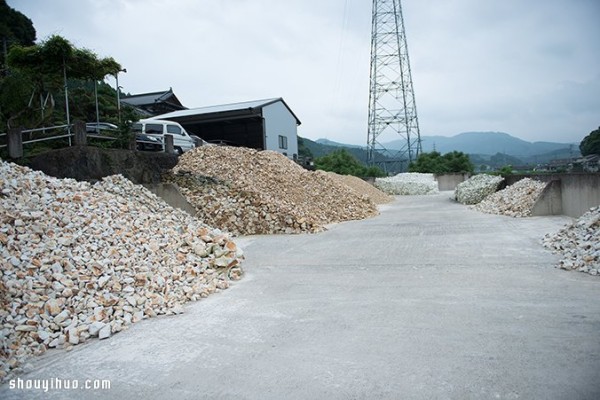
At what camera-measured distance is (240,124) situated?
2117 centimetres

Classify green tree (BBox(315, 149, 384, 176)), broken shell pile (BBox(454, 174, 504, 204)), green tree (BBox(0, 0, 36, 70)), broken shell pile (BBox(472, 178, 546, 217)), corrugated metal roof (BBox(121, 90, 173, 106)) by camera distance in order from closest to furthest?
1. broken shell pile (BBox(472, 178, 546, 217))
2. broken shell pile (BBox(454, 174, 504, 204))
3. green tree (BBox(0, 0, 36, 70))
4. green tree (BBox(315, 149, 384, 176))
5. corrugated metal roof (BBox(121, 90, 173, 106))

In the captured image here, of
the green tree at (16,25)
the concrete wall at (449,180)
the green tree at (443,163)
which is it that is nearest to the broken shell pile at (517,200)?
the concrete wall at (449,180)

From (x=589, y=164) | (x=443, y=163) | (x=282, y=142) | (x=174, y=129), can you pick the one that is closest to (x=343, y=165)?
(x=282, y=142)

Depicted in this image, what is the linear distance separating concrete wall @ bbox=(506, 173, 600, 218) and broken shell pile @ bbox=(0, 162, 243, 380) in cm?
685

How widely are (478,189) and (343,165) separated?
39.0ft

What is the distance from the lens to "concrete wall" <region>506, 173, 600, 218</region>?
7.58 metres

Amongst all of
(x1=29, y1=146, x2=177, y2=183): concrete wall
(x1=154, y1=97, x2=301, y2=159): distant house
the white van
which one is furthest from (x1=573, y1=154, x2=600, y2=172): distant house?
(x1=154, y1=97, x2=301, y2=159): distant house

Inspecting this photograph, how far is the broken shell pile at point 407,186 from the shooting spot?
21.5m

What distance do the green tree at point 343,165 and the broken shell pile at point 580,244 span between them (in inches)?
725

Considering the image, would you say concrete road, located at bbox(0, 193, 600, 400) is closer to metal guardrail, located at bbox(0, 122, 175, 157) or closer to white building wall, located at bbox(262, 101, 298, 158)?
metal guardrail, located at bbox(0, 122, 175, 157)

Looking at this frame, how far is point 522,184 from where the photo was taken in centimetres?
1060

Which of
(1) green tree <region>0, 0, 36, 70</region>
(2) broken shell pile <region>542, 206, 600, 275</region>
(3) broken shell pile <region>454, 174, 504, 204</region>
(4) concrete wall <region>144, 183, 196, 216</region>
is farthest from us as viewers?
(1) green tree <region>0, 0, 36, 70</region>

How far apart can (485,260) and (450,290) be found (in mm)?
1466

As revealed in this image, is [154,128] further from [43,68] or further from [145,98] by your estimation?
[145,98]
